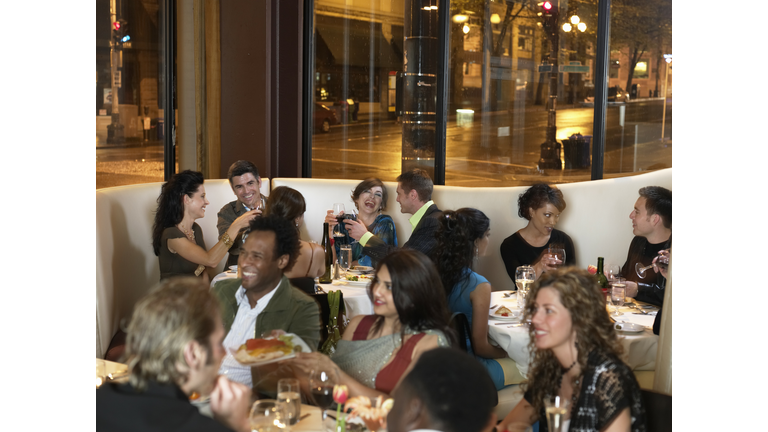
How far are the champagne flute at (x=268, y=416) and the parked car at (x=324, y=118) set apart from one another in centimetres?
494

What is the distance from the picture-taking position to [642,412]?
5.90 feet

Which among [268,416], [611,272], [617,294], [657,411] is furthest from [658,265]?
[268,416]

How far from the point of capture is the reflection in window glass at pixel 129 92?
6.36 m

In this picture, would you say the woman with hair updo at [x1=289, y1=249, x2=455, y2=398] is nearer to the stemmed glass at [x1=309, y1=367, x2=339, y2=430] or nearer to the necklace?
the stemmed glass at [x1=309, y1=367, x2=339, y2=430]

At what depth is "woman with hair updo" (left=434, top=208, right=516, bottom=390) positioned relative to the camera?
296 cm

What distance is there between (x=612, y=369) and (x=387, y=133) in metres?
4.69

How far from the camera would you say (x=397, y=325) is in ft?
7.11

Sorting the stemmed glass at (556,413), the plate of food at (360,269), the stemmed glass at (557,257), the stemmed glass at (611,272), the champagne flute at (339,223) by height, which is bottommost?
the plate of food at (360,269)

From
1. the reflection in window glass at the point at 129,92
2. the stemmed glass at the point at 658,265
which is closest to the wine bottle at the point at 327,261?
the stemmed glass at the point at 658,265

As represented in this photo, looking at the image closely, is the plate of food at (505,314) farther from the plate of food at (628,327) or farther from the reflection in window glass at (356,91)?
the reflection in window glass at (356,91)
